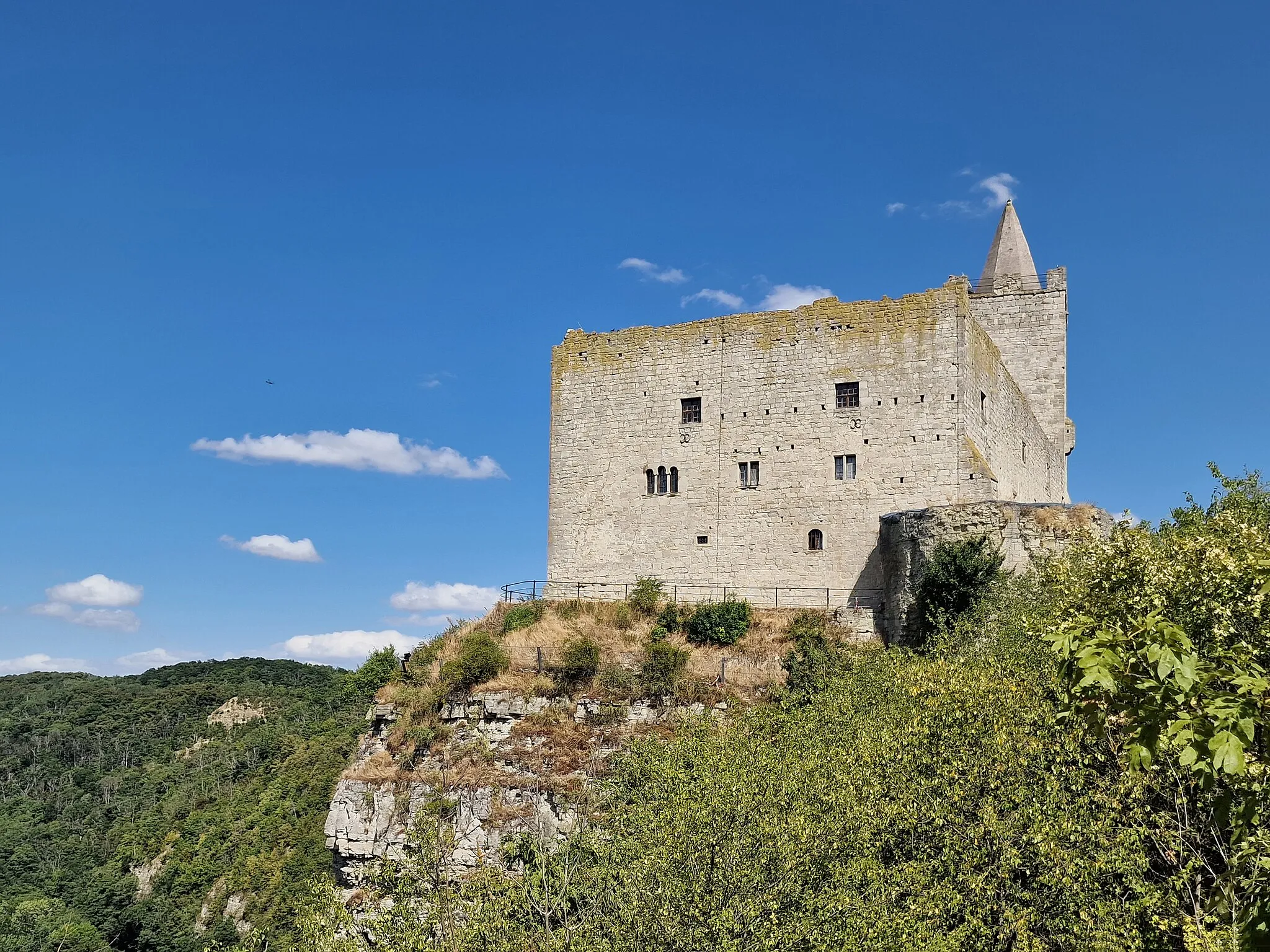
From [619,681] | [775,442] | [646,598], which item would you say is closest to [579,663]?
[619,681]

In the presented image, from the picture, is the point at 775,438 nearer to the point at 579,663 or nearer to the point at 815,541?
the point at 815,541

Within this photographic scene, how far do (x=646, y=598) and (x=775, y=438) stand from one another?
7142mm

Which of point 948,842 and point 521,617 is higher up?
point 521,617

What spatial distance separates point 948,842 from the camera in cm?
1697

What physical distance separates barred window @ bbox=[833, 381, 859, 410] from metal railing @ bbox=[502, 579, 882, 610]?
624 cm

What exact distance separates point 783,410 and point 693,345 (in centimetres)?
428

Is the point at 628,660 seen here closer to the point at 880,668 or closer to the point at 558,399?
the point at 880,668

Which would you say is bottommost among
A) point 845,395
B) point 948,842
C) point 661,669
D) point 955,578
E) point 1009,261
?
point 948,842

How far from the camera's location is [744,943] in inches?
623

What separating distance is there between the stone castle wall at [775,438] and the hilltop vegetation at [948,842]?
11.0 m

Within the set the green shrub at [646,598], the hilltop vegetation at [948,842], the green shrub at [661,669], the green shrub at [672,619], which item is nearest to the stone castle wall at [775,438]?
the green shrub at [646,598]

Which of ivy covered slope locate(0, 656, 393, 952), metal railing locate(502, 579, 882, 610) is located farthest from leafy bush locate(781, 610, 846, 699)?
ivy covered slope locate(0, 656, 393, 952)

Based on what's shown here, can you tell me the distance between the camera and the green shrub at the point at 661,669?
30.5m

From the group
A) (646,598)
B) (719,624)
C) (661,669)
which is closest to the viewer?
(661,669)
